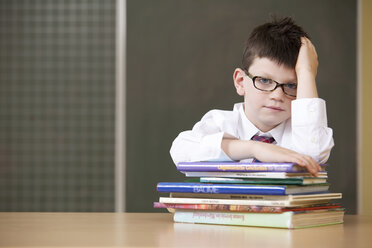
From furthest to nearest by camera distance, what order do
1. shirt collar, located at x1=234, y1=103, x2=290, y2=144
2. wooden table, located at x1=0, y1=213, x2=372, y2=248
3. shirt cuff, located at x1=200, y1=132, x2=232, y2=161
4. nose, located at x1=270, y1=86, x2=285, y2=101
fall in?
shirt collar, located at x1=234, y1=103, x2=290, y2=144 < nose, located at x1=270, y1=86, x2=285, y2=101 < shirt cuff, located at x1=200, y1=132, x2=232, y2=161 < wooden table, located at x1=0, y1=213, x2=372, y2=248

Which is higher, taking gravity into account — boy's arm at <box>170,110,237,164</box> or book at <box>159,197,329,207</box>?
boy's arm at <box>170,110,237,164</box>

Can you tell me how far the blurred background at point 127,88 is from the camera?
3.13m

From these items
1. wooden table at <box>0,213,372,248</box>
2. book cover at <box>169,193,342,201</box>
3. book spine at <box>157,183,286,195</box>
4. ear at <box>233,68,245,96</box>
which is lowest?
wooden table at <box>0,213,372,248</box>

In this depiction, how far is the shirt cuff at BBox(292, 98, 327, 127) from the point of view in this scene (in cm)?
122

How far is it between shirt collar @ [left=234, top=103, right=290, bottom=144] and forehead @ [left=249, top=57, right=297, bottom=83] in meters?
0.15

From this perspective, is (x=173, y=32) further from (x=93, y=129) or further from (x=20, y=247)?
(x=20, y=247)

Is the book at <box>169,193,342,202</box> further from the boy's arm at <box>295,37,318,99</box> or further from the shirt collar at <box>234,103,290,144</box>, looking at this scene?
the shirt collar at <box>234,103,290,144</box>

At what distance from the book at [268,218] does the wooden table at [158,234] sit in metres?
0.02

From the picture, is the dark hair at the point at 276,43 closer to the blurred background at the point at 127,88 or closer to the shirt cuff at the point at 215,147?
the shirt cuff at the point at 215,147

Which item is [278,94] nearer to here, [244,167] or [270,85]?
[270,85]

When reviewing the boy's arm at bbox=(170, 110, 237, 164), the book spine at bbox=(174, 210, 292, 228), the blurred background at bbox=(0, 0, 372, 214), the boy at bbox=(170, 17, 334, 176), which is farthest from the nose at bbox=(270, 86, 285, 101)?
the blurred background at bbox=(0, 0, 372, 214)

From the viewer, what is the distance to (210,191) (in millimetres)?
977

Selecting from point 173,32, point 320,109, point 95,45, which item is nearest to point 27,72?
point 95,45

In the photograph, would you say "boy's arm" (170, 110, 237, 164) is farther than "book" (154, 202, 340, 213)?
Yes
